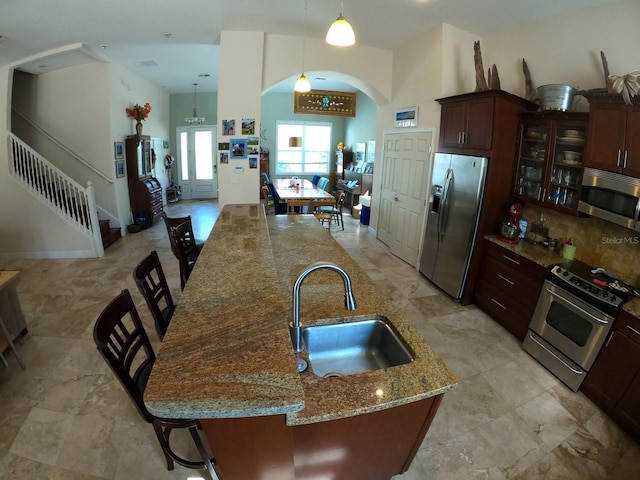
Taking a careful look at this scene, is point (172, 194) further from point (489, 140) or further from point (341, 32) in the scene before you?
point (489, 140)

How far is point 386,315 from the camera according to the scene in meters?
1.60

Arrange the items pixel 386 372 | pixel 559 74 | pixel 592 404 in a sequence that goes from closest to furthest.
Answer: pixel 386 372
pixel 592 404
pixel 559 74

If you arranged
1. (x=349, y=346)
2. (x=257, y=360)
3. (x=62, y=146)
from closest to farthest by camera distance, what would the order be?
(x=257, y=360), (x=349, y=346), (x=62, y=146)

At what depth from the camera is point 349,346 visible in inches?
63.4

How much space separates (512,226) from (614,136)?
115 centimetres

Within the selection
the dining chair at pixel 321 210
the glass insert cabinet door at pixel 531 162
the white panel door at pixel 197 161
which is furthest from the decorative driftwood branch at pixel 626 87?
the white panel door at pixel 197 161

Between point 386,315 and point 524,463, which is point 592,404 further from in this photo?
point 386,315

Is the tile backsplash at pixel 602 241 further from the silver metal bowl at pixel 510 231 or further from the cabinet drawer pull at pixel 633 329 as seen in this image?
the cabinet drawer pull at pixel 633 329

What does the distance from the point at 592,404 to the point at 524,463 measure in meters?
0.90

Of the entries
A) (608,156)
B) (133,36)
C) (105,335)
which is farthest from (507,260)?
(133,36)

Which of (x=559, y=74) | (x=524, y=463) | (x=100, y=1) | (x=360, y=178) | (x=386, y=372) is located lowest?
(x=524, y=463)

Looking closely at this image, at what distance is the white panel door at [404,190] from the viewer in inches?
172

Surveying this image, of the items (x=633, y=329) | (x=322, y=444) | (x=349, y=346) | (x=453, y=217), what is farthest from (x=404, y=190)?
(x=322, y=444)

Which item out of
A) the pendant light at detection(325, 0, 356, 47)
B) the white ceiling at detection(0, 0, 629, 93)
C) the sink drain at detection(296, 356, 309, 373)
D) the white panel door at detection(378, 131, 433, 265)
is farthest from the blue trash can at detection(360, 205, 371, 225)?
the sink drain at detection(296, 356, 309, 373)
